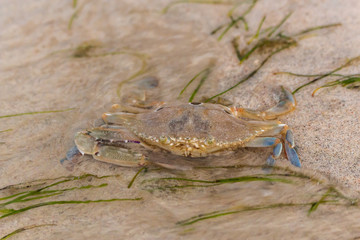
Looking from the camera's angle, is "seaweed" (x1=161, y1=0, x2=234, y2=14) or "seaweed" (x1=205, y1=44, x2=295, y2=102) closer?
"seaweed" (x1=205, y1=44, x2=295, y2=102)

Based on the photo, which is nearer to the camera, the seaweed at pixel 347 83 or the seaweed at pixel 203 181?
the seaweed at pixel 203 181

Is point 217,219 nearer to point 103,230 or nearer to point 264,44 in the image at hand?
point 103,230

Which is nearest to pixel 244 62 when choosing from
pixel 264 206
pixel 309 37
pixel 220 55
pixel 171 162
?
pixel 220 55

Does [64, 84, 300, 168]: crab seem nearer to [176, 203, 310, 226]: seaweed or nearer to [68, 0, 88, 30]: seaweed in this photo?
[176, 203, 310, 226]: seaweed

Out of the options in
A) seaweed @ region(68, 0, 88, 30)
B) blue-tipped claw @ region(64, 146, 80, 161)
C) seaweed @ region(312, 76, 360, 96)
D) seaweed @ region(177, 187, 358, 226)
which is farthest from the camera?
seaweed @ region(68, 0, 88, 30)

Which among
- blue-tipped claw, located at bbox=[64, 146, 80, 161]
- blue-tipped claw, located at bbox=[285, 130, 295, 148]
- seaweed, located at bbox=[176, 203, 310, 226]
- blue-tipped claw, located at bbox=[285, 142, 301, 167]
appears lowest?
seaweed, located at bbox=[176, 203, 310, 226]

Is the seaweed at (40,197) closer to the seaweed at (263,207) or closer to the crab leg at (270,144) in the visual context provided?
the seaweed at (263,207)

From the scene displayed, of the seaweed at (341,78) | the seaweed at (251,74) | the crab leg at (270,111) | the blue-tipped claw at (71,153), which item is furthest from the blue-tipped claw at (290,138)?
the blue-tipped claw at (71,153)

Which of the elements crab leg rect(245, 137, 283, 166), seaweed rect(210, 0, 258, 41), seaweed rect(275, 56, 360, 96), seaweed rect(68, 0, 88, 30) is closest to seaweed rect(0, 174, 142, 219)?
crab leg rect(245, 137, 283, 166)

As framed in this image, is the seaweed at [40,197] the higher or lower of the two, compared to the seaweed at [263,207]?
lower
